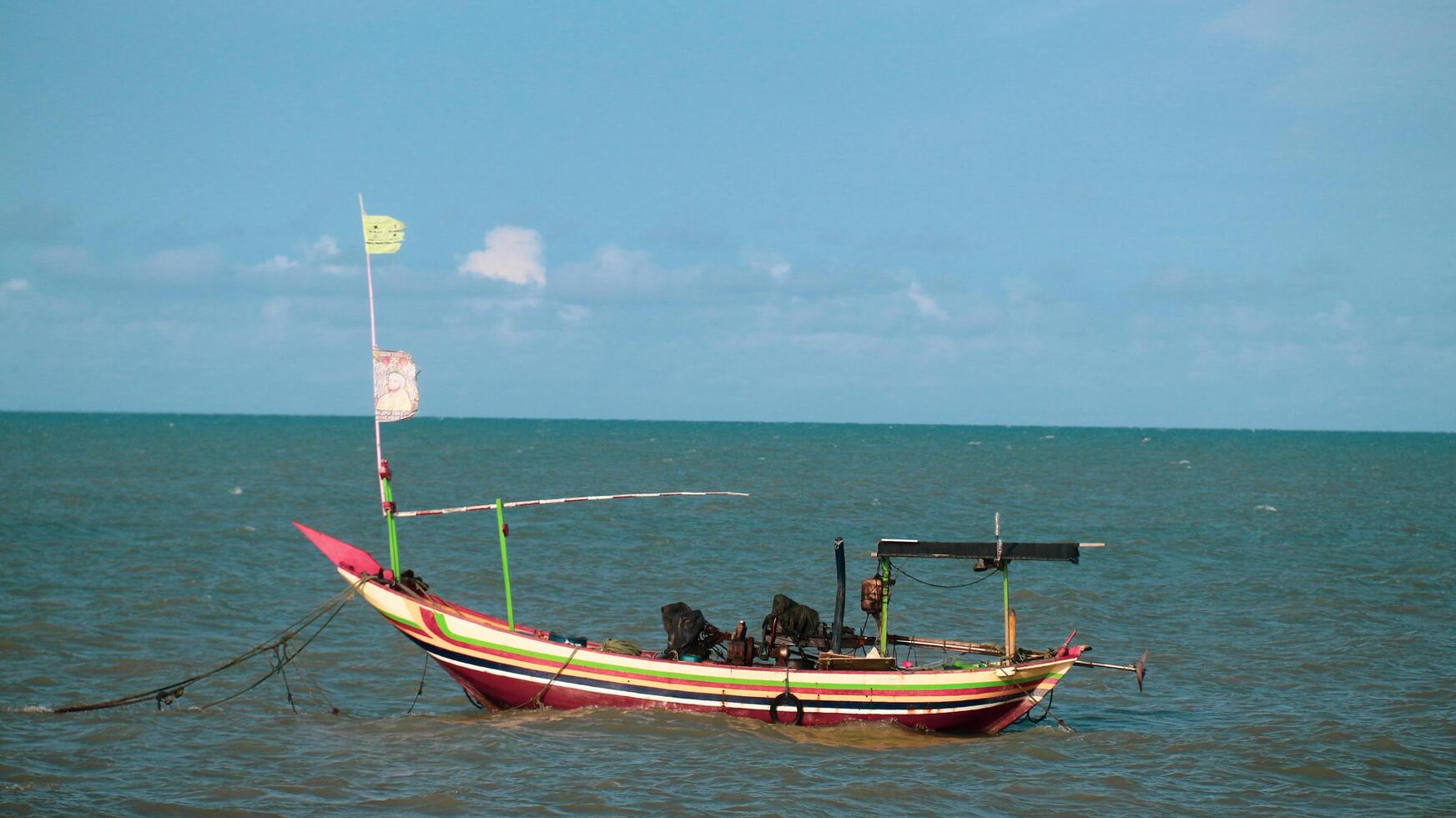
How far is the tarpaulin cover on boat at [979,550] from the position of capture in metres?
17.3

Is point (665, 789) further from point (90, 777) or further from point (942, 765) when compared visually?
point (90, 777)

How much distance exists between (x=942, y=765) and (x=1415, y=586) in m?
20.9

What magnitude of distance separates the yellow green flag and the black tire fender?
322 inches

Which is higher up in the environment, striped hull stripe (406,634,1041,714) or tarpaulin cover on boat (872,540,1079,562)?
tarpaulin cover on boat (872,540,1079,562)

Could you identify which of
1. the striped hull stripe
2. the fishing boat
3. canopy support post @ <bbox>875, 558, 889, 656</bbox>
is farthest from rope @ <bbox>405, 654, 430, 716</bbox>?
canopy support post @ <bbox>875, 558, 889, 656</bbox>

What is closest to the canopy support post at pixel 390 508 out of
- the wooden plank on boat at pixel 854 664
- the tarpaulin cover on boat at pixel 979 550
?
the wooden plank on boat at pixel 854 664

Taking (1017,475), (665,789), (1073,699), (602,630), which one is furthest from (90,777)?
(1017,475)

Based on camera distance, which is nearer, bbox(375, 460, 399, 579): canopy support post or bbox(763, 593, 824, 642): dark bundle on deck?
bbox(375, 460, 399, 579): canopy support post

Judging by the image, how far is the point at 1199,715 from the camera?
18969 mm

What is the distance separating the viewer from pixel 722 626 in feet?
80.1

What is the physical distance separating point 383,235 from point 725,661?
25.4 ft

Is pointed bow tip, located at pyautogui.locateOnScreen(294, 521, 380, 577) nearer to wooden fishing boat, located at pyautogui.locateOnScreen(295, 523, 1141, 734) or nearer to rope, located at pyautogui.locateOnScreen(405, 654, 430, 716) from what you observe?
wooden fishing boat, located at pyautogui.locateOnScreen(295, 523, 1141, 734)

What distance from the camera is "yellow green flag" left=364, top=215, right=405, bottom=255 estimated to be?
17.3m

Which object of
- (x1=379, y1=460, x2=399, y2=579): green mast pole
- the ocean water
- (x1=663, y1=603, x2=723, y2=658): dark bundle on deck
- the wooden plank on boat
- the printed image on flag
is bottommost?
the ocean water
